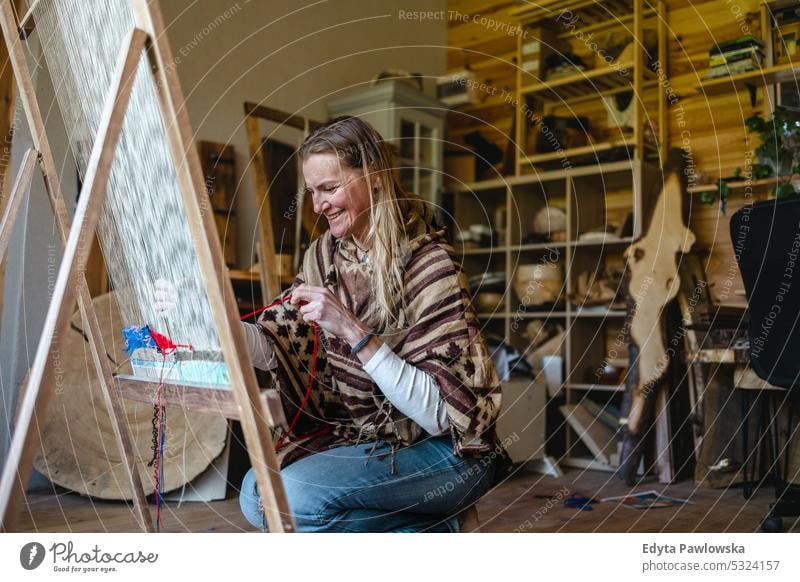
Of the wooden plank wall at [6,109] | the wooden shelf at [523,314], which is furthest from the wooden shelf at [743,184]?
the wooden plank wall at [6,109]

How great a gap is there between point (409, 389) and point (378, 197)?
414 mm

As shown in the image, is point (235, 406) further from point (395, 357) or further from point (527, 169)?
point (527, 169)

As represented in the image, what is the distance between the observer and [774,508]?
2.35 meters

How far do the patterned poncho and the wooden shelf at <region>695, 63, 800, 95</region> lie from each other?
218cm

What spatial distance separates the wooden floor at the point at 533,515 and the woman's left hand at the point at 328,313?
1.13 meters

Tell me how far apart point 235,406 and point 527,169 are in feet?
11.1

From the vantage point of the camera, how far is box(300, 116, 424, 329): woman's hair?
165 cm

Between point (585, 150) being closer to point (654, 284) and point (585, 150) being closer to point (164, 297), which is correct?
point (654, 284)

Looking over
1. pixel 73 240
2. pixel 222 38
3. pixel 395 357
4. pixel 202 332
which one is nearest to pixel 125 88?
pixel 73 240

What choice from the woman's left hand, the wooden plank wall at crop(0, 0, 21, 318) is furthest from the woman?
the wooden plank wall at crop(0, 0, 21, 318)

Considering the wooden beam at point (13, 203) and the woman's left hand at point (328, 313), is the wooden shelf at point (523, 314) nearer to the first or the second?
the woman's left hand at point (328, 313)

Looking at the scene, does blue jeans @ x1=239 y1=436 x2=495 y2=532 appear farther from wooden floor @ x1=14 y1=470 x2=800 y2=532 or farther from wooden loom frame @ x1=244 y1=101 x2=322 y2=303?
wooden loom frame @ x1=244 y1=101 x2=322 y2=303

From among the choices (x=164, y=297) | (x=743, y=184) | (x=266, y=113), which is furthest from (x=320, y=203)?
(x=743, y=184)

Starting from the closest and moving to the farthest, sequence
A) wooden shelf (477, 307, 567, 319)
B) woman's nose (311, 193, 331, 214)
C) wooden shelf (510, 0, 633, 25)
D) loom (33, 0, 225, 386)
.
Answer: loom (33, 0, 225, 386) → woman's nose (311, 193, 331, 214) → wooden shelf (477, 307, 567, 319) → wooden shelf (510, 0, 633, 25)
